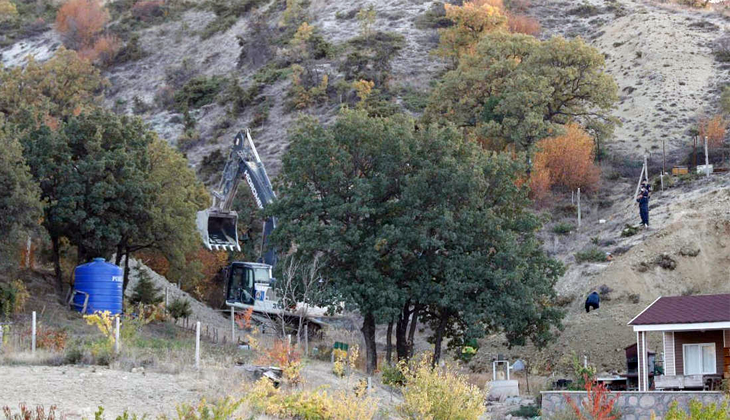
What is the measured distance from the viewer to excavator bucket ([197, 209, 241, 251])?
4297 centimetres

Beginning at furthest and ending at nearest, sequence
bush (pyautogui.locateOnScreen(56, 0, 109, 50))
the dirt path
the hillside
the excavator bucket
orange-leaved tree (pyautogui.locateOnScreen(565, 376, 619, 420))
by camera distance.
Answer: bush (pyautogui.locateOnScreen(56, 0, 109, 50)), the hillside, the excavator bucket, the dirt path, orange-leaved tree (pyautogui.locateOnScreen(565, 376, 619, 420))

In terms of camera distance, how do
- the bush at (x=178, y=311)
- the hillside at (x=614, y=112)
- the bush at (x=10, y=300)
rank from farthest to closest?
the hillside at (x=614, y=112), the bush at (x=178, y=311), the bush at (x=10, y=300)

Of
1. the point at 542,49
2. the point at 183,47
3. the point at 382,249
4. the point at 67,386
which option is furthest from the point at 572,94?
the point at 183,47

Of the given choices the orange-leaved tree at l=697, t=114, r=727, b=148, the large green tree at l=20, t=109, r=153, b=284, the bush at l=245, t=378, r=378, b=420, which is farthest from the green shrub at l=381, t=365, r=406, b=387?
the orange-leaved tree at l=697, t=114, r=727, b=148

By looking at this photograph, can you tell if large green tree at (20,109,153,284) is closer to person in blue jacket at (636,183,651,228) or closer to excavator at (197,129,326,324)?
excavator at (197,129,326,324)

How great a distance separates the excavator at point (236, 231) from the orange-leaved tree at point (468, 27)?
39396 mm

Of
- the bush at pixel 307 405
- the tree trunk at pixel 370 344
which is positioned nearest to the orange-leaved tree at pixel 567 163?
the tree trunk at pixel 370 344

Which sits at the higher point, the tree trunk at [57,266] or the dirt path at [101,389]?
the tree trunk at [57,266]

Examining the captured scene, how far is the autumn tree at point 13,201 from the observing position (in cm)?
3531

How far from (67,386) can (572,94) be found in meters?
46.5

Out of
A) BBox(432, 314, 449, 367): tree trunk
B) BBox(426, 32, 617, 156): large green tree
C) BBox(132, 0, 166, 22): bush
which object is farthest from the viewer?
BBox(132, 0, 166, 22): bush

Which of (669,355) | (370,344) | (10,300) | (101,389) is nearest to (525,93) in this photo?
(370,344)

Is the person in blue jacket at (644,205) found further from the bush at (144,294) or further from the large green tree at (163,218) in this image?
the bush at (144,294)

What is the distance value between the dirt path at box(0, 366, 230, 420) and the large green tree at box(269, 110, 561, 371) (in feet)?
37.9
